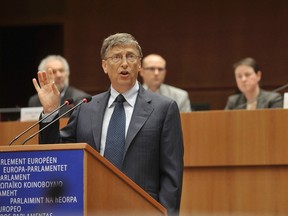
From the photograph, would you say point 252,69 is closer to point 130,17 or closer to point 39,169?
point 130,17

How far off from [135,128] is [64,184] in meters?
0.83

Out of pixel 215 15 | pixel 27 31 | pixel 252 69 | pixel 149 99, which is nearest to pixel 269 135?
pixel 252 69

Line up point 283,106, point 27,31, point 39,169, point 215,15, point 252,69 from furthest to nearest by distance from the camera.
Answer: point 27,31, point 215,15, point 252,69, point 283,106, point 39,169

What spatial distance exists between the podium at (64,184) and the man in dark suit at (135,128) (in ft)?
1.71

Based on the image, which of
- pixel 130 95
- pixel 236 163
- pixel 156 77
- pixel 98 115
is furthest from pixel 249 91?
pixel 98 115

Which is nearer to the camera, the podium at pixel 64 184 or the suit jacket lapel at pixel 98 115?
the podium at pixel 64 184

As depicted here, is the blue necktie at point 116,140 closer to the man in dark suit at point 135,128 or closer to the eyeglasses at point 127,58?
the man in dark suit at point 135,128

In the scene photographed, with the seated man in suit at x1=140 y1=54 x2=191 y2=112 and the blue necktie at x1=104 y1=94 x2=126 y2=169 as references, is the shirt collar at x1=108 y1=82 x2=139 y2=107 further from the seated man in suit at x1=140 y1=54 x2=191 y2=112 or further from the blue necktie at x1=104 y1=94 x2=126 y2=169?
the seated man in suit at x1=140 y1=54 x2=191 y2=112

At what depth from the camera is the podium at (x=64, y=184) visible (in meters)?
3.59

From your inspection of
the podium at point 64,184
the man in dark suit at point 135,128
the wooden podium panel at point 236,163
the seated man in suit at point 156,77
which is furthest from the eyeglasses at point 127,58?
the seated man in suit at point 156,77

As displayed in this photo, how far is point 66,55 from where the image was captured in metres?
9.87

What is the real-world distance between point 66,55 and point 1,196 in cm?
617

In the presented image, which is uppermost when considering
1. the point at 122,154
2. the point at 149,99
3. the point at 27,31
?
the point at 27,31

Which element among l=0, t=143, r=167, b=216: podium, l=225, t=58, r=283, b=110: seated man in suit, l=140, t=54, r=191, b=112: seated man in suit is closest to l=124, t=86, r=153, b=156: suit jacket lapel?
l=0, t=143, r=167, b=216: podium
